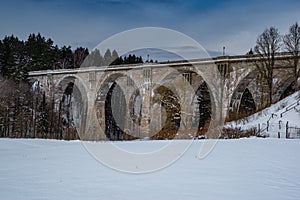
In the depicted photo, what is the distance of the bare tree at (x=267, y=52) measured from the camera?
23500 millimetres

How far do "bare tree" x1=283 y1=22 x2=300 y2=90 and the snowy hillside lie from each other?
1.51m

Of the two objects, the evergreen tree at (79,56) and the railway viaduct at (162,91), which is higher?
the evergreen tree at (79,56)

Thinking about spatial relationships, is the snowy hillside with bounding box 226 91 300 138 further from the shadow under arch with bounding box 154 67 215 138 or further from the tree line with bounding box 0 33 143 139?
the tree line with bounding box 0 33 143 139

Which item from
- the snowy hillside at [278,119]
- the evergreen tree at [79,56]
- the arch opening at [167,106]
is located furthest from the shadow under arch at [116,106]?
the evergreen tree at [79,56]

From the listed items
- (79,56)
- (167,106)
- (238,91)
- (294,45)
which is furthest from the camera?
(79,56)

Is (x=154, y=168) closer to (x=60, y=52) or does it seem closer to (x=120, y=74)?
(x=120, y=74)

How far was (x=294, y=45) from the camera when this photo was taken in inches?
912

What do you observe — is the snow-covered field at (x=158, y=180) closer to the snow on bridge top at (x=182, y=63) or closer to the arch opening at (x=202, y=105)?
the snow on bridge top at (x=182, y=63)

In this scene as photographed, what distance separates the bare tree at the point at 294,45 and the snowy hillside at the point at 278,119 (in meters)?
1.51

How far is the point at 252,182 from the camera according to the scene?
4.27 metres

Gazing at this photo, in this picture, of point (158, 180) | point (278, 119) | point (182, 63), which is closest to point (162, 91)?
point (182, 63)

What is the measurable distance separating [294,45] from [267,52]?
1.90 m

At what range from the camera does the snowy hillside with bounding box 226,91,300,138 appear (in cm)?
1708

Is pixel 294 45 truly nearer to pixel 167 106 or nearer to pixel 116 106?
pixel 167 106
